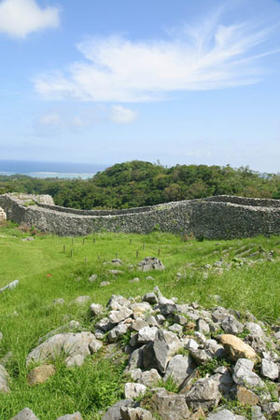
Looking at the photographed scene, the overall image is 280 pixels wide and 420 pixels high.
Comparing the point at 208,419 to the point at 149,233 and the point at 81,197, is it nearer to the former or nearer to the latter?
the point at 149,233

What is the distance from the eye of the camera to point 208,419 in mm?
3047

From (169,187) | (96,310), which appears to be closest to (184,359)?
(96,310)

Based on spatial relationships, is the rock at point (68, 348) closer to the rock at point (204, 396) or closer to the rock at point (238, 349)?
the rock at point (204, 396)

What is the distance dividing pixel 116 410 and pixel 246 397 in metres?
1.33

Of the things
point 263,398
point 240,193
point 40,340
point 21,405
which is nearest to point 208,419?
point 263,398

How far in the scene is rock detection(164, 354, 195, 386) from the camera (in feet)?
12.4

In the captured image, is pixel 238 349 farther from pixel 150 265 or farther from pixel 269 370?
pixel 150 265

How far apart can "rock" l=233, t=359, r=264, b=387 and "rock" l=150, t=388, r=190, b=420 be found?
2.06ft

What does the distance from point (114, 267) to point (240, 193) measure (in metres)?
21.2

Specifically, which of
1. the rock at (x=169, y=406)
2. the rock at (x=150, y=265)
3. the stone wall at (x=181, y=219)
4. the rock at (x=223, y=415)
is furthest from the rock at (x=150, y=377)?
the stone wall at (x=181, y=219)

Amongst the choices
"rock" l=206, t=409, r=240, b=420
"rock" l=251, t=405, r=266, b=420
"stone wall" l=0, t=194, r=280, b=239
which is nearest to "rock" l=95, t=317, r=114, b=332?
"rock" l=206, t=409, r=240, b=420

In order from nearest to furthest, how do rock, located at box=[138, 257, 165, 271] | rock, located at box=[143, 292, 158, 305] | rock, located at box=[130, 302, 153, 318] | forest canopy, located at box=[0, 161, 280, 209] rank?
rock, located at box=[130, 302, 153, 318] → rock, located at box=[143, 292, 158, 305] → rock, located at box=[138, 257, 165, 271] → forest canopy, located at box=[0, 161, 280, 209]

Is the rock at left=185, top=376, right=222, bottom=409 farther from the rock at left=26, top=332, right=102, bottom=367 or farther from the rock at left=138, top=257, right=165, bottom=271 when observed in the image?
the rock at left=138, top=257, right=165, bottom=271

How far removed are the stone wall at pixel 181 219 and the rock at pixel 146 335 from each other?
14382 mm
